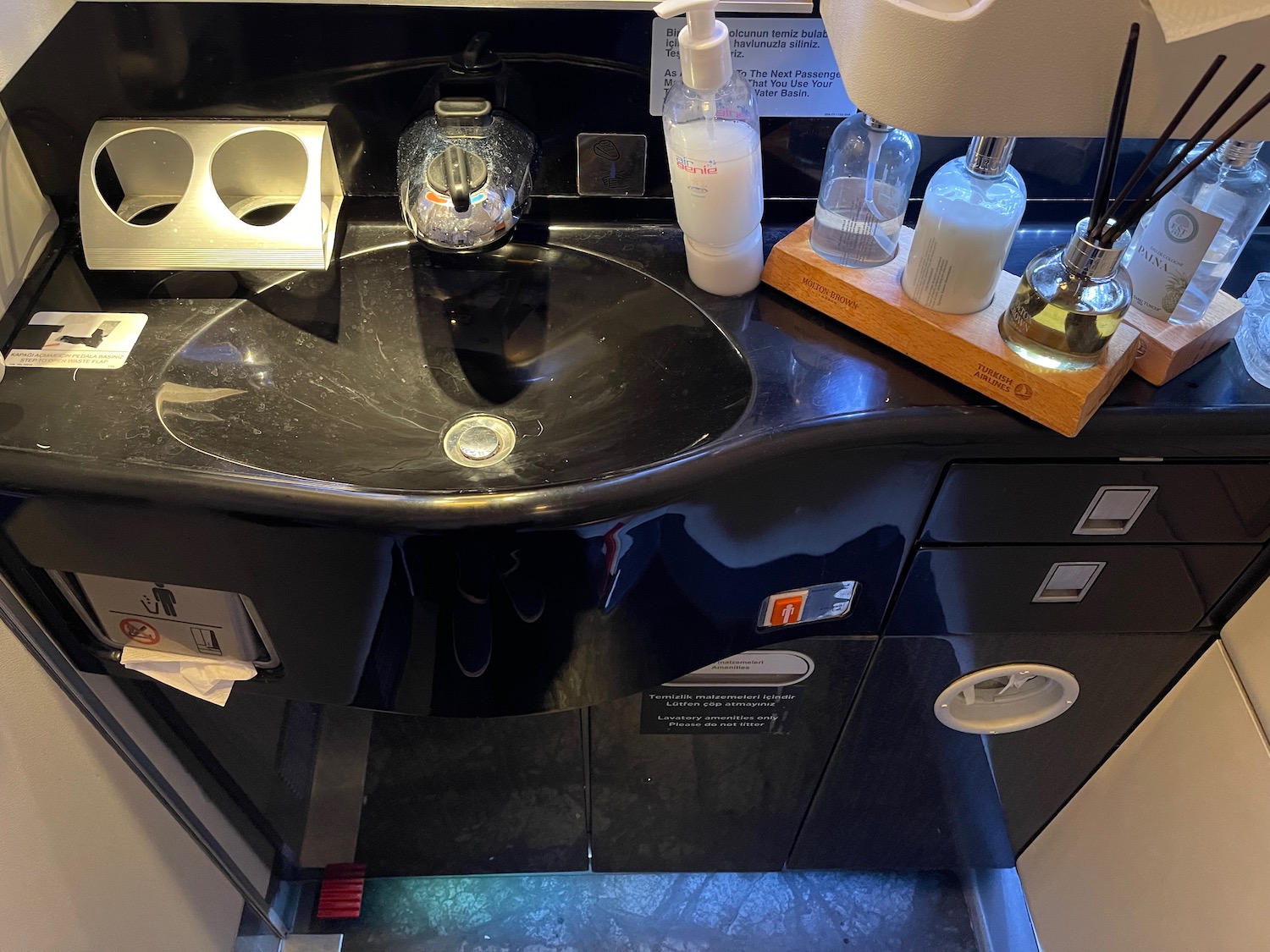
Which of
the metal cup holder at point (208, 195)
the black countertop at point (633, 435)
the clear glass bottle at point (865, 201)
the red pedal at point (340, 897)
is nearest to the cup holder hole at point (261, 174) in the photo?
the metal cup holder at point (208, 195)

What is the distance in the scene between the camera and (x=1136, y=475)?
76 cm

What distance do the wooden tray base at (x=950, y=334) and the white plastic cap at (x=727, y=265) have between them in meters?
0.02

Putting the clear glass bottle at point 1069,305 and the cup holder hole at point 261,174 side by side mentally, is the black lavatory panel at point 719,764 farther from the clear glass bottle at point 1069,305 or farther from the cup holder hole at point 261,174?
the cup holder hole at point 261,174

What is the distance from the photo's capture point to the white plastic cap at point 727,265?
2.66 ft

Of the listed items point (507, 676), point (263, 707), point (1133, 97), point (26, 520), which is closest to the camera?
point (1133, 97)

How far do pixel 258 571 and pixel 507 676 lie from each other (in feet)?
0.75

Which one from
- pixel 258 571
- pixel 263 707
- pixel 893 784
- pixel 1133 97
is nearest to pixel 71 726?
pixel 263 707

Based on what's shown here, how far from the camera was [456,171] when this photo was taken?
2.57 ft

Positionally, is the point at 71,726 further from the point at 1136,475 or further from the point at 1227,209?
the point at 1227,209

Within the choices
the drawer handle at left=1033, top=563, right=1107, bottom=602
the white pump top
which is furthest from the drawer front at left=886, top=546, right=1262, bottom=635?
the white pump top

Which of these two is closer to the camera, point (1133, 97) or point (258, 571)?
point (1133, 97)

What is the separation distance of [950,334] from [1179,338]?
0.18m

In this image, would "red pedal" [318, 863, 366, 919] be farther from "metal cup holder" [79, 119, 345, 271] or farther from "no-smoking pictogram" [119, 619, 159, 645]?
"metal cup holder" [79, 119, 345, 271]

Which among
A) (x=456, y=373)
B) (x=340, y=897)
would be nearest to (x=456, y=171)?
(x=456, y=373)
